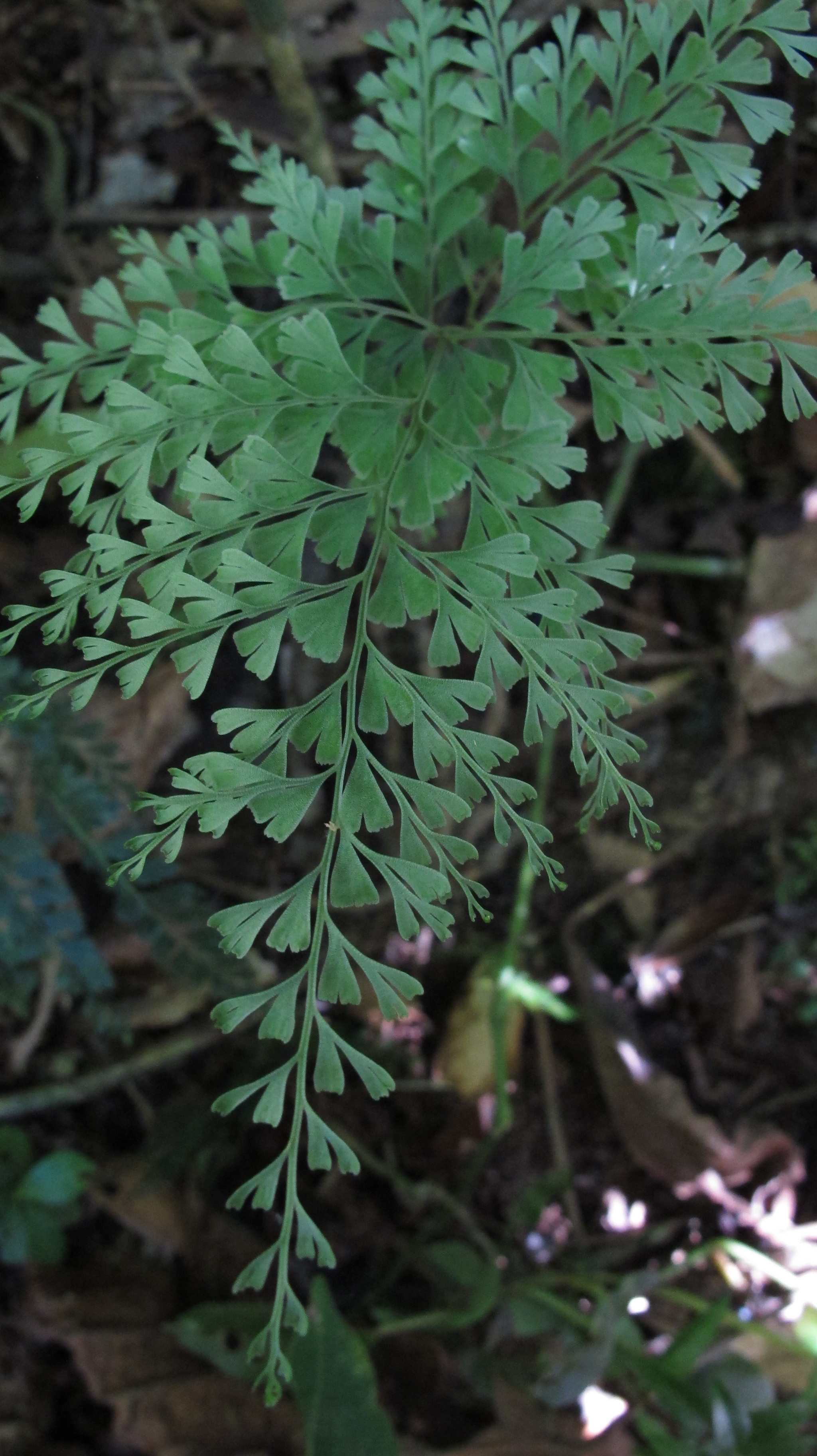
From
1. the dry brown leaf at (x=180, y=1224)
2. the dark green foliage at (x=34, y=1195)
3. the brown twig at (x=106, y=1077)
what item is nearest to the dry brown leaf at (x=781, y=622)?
the brown twig at (x=106, y=1077)

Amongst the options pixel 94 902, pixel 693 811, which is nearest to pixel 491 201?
pixel 693 811

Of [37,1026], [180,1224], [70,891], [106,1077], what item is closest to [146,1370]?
[180,1224]

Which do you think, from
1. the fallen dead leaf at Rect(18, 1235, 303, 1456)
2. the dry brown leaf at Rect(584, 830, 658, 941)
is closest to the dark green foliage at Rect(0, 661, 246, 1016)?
the fallen dead leaf at Rect(18, 1235, 303, 1456)

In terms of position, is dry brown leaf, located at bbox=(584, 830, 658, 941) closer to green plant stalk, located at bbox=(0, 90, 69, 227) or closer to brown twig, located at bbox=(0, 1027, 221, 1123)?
brown twig, located at bbox=(0, 1027, 221, 1123)

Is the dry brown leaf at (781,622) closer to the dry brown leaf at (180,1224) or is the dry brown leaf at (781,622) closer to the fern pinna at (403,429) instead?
the fern pinna at (403,429)

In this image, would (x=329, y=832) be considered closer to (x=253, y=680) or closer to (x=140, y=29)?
(x=253, y=680)

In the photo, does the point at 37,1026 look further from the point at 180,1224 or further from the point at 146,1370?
the point at 146,1370
